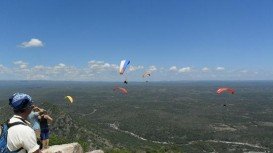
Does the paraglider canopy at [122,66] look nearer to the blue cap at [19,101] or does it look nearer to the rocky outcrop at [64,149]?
the rocky outcrop at [64,149]

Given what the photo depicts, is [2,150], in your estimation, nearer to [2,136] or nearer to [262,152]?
[2,136]

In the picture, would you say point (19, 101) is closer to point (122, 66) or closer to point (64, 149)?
point (64, 149)

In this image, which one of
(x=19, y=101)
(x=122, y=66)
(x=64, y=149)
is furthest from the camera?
(x=122, y=66)

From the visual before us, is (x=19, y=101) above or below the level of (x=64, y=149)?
above

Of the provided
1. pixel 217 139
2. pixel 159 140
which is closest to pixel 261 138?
pixel 217 139

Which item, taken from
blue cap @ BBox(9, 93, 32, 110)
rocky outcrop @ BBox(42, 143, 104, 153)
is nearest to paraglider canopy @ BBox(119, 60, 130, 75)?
rocky outcrop @ BBox(42, 143, 104, 153)

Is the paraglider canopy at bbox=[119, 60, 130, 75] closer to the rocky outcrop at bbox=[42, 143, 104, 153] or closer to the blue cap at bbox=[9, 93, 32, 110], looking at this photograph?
the rocky outcrop at bbox=[42, 143, 104, 153]

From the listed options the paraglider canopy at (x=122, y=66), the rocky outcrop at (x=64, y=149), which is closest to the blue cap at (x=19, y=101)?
the rocky outcrop at (x=64, y=149)

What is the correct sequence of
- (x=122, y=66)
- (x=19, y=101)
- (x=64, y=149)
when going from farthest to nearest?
(x=122, y=66), (x=64, y=149), (x=19, y=101)

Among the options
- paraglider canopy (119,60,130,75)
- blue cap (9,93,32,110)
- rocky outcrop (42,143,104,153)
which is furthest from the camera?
paraglider canopy (119,60,130,75)

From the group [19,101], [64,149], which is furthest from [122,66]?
[19,101]

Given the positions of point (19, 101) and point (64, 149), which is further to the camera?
point (64, 149)
